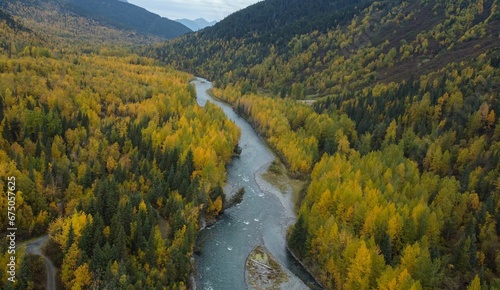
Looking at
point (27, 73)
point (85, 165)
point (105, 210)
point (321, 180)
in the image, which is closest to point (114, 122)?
point (85, 165)

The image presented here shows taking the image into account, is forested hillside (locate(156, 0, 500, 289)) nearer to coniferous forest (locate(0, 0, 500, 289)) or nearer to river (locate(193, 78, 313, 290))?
coniferous forest (locate(0, 0, 500, 289))

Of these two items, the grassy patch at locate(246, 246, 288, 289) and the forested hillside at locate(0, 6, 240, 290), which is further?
the grassy patch at locate(246, 246, 288, 289)

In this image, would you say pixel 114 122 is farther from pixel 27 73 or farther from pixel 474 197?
pixel 474 197

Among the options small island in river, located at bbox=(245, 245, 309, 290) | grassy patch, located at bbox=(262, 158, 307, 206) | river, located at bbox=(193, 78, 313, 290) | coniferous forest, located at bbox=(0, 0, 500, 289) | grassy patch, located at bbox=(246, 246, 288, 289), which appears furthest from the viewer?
grassy patch, located at bbox=(262, 158, 307, 206)

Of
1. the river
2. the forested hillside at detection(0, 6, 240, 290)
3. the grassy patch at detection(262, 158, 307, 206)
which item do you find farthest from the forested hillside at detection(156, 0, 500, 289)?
the forested hillside at detection(0, 6, 240, 290)

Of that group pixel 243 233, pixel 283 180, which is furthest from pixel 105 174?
pixel 283 180

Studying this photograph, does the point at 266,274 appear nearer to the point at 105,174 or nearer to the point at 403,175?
the point at 105,174
